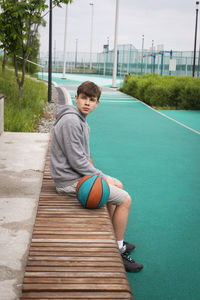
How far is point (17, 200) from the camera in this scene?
165 inches

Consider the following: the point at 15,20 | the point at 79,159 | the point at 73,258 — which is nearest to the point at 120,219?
the point at 79,159

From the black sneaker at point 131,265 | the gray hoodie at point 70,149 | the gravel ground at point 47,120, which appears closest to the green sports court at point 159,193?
the black sneaker at point 131,265

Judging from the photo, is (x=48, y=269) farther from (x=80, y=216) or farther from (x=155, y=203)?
(x=155, y=203)

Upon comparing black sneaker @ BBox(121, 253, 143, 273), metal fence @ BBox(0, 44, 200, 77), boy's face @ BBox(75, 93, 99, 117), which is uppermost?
metal fence @ BBox(0, 44, 200, 77)

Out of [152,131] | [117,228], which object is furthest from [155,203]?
[152,131]

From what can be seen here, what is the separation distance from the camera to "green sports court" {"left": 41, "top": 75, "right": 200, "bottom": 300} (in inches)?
139

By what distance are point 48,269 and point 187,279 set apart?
155cm

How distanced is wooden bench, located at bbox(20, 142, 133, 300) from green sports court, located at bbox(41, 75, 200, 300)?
0.68 metres

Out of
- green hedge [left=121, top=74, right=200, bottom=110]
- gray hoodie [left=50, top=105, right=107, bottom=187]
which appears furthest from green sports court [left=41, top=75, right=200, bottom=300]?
green hedge [left=121, top=74, right=200, bottom=110]

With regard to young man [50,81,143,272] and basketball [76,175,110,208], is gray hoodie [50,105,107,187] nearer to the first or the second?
young man [50,81,143,272]

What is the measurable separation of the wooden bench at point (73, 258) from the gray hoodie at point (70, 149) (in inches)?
11.9

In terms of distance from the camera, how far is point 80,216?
3438mm

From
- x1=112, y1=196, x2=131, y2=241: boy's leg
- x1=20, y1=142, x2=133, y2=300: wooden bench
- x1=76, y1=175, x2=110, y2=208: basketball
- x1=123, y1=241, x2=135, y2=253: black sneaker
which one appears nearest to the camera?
x1=20, y1=142, x2=133, y2=300: wooden bench

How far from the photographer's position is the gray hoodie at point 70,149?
3.62 m
